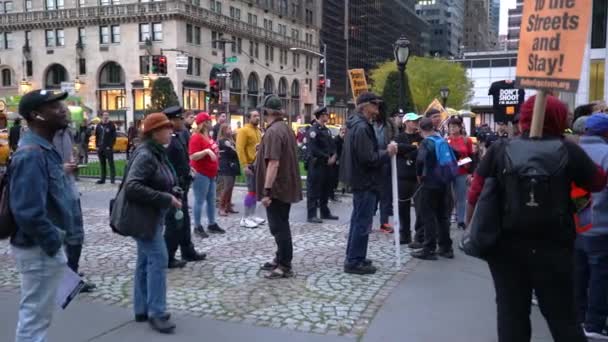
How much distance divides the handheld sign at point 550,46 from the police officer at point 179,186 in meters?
4.27

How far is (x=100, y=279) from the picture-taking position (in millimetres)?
6484

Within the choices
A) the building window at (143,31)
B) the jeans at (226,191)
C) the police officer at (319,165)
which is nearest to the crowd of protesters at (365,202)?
the police officer at (319,165)

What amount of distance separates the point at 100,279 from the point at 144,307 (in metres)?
1.62

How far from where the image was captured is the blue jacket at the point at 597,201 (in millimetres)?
4562

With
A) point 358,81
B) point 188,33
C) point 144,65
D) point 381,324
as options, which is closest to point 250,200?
point 381,324

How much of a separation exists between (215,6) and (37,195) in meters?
65.4

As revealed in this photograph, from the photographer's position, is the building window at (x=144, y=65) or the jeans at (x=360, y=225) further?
the building window at (x=144, y=65)

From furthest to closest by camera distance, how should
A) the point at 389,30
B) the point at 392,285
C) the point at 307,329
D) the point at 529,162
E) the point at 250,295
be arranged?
the point at 389,30 < the point at 392,285 < the point at 250,295 < the point at 307,329 < the point at 529,162

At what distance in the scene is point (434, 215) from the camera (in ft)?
24.7

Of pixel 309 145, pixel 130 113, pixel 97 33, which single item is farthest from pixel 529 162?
pixel 97 33

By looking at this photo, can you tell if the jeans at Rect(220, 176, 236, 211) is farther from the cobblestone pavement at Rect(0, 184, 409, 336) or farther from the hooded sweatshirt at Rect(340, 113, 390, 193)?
the hooded sweatshirt at Rect(340, 113, 390, 193)

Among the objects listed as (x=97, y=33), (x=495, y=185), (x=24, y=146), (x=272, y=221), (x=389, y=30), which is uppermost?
(x=389, y=30)

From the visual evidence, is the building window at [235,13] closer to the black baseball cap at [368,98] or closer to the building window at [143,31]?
the building window at [143,31]

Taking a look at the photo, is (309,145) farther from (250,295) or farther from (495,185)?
(495,185)
